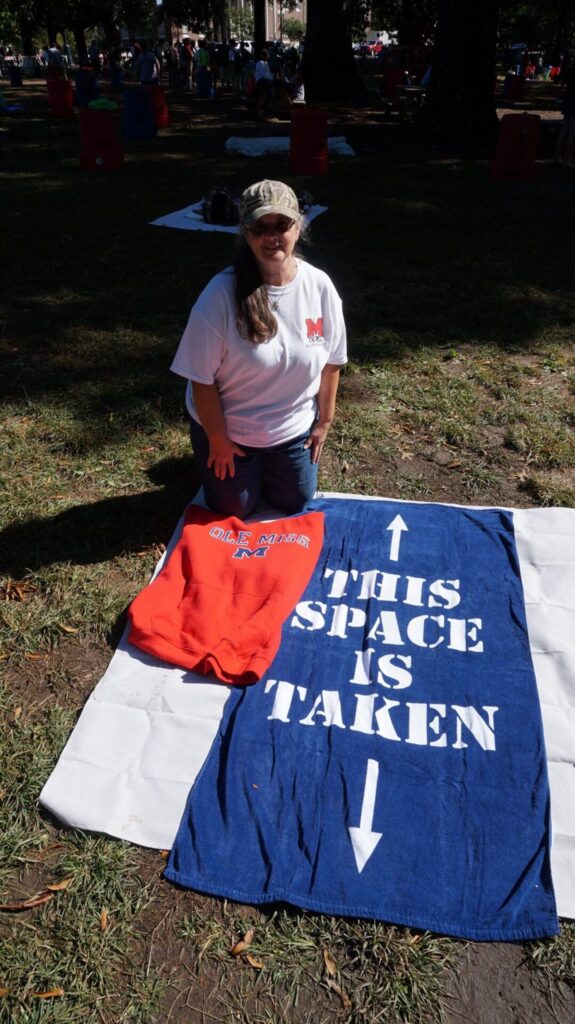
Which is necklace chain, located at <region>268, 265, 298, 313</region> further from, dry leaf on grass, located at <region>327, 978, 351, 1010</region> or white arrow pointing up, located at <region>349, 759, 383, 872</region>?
dry leaf on grass, located at <region>327, 978, 351, 1010</region>

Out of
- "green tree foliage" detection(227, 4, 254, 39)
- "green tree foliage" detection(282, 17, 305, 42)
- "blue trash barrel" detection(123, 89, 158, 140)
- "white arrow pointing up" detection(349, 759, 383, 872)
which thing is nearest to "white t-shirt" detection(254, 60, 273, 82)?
"blue trash barrel" detection(123, 89, 158, 140)

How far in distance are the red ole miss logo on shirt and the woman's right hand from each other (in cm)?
61

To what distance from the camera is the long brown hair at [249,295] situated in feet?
9.75

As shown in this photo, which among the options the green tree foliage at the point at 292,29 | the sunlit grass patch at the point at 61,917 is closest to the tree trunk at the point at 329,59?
the sunlit grass patch at the point at 61,917

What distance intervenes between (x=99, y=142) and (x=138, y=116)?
380 cm

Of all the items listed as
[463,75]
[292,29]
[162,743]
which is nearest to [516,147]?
[463,75]

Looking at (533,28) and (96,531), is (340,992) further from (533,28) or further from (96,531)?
(533,28)

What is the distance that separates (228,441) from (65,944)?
6.89 feet

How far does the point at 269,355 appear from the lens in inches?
125

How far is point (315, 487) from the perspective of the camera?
12.8ft

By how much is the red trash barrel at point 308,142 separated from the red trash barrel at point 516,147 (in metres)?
2.88

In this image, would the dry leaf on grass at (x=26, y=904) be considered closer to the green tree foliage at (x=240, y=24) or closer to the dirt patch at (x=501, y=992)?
the dirt patch at (x=501, y=992)

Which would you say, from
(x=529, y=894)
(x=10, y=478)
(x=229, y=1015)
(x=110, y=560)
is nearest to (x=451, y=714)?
(x=529, y=894)

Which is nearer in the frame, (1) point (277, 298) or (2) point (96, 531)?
(1) point (277, 298)
